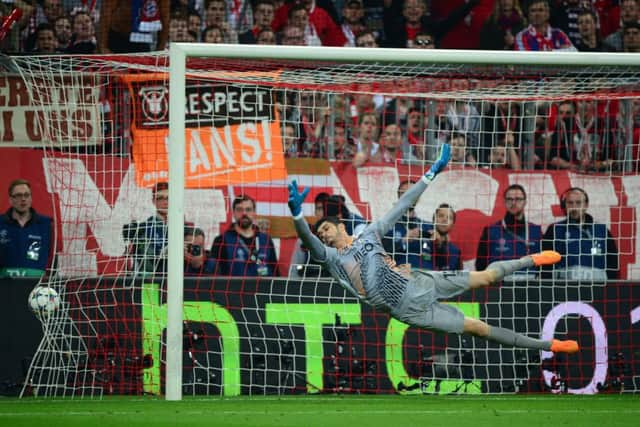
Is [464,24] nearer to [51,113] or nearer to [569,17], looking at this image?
[569,17]

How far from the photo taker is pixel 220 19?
14.2 meters

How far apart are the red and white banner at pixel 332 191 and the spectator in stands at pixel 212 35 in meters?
2.17

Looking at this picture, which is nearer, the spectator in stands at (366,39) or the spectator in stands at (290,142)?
the spectator in stands at (290,142)

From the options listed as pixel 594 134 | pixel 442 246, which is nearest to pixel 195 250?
pixel 442 246

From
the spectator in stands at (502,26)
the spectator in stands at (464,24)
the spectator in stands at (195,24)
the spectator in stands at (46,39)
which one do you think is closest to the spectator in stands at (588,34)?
the spectator in stands at (502,26)

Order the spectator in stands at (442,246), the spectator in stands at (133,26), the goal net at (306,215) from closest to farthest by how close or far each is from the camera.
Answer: the goal net at (306,215) < the spectator in stands at (442,246) < the spectator in stands at (133,26)

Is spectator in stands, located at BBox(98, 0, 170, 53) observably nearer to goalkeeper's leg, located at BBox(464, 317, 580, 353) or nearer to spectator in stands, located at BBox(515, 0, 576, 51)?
spectator in stands, located at BBox(515, 0, 576, 51)

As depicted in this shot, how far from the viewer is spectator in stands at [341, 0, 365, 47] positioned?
47.1 feet

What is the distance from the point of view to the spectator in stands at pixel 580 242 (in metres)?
12.3

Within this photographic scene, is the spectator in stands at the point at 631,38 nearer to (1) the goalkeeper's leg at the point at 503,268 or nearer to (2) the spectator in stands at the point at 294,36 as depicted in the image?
(2) the spectator in stands at the point at 294,36

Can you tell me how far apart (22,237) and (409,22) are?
5747 mm

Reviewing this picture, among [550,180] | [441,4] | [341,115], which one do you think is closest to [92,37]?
[341,115]

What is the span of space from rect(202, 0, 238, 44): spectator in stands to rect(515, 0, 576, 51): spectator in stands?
3.74 m

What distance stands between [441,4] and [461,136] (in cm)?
245
